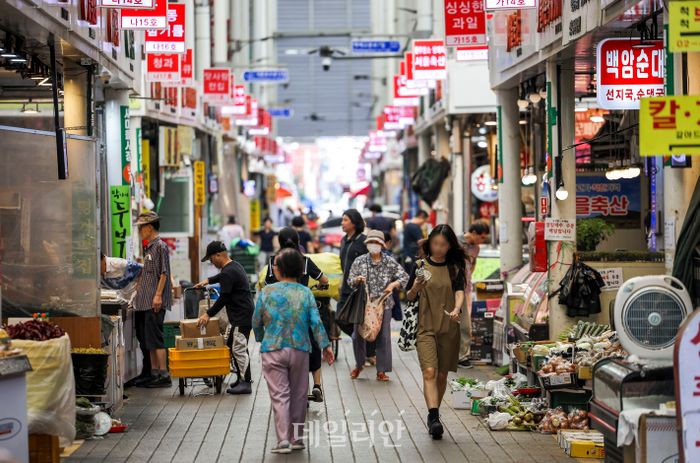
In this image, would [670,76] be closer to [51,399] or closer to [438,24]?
[51,399]

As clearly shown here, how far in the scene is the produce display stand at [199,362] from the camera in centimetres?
1321

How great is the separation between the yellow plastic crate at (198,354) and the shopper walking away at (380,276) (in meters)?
1.89

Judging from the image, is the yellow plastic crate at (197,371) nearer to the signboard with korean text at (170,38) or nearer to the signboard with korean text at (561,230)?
the signboard with korean text at (561,230)

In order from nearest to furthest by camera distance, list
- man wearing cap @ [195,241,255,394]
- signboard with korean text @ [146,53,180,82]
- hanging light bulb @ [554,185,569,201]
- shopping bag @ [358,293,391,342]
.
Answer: man wearing cap @ [195,241,255,394] < hanging light bulb @ [554,185,569,201] < shopping bag @ [358,293,391,342] < signboard with korean text @ [146,53,180,82]

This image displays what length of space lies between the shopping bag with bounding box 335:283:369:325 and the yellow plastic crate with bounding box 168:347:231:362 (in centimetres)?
185

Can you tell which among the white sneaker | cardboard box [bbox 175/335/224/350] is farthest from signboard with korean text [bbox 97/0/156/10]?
the white sneaker

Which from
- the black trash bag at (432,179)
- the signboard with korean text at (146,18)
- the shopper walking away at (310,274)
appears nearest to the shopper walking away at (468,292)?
the shopper walking away at (310,274)

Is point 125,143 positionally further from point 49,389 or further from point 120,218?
point 49,389

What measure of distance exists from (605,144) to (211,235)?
679 inches

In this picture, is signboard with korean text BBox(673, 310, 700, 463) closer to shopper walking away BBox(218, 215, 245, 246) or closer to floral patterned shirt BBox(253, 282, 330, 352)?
floral patterned shirt BBox(253, 282, 330, 352)

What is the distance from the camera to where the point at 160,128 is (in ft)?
83.1

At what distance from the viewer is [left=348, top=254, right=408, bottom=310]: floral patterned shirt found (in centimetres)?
1452

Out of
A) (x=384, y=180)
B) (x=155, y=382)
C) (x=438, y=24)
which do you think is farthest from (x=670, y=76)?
(x=384, y=180)

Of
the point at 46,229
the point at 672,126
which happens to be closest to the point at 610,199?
the point at 46,229
